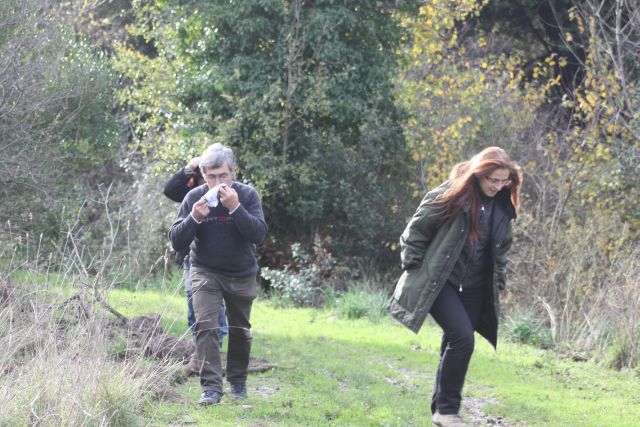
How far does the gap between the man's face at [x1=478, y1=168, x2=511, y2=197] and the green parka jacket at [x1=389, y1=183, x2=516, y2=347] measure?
0.56 ft

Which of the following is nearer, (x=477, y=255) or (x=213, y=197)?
(x=477, y=255)

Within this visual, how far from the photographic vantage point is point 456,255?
23.8ft

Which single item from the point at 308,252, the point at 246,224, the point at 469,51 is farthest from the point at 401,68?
the point at 246,224

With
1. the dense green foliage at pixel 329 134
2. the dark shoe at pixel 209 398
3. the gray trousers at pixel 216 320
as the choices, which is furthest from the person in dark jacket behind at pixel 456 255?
the dense green foliage at pixel 329 134

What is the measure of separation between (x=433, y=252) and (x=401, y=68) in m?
13.6

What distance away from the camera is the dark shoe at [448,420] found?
7.44 metres

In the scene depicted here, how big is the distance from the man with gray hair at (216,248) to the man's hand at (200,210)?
6 centimetres

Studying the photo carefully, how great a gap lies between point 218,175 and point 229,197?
0.33m

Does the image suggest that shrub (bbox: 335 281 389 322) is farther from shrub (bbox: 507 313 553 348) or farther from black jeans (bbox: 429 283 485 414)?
black jeans (bbox: 429 283 485 414)

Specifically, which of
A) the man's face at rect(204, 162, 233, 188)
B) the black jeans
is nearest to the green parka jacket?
the black jeans

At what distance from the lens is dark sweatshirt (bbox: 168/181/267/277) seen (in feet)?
25.9

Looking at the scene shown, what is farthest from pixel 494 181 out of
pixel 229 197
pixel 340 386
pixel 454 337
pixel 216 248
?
pixel 340 386

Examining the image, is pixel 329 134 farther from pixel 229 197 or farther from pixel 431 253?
pixel 431 253

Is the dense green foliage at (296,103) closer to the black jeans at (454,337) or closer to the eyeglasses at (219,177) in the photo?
the eyeglasses at (219,177)
